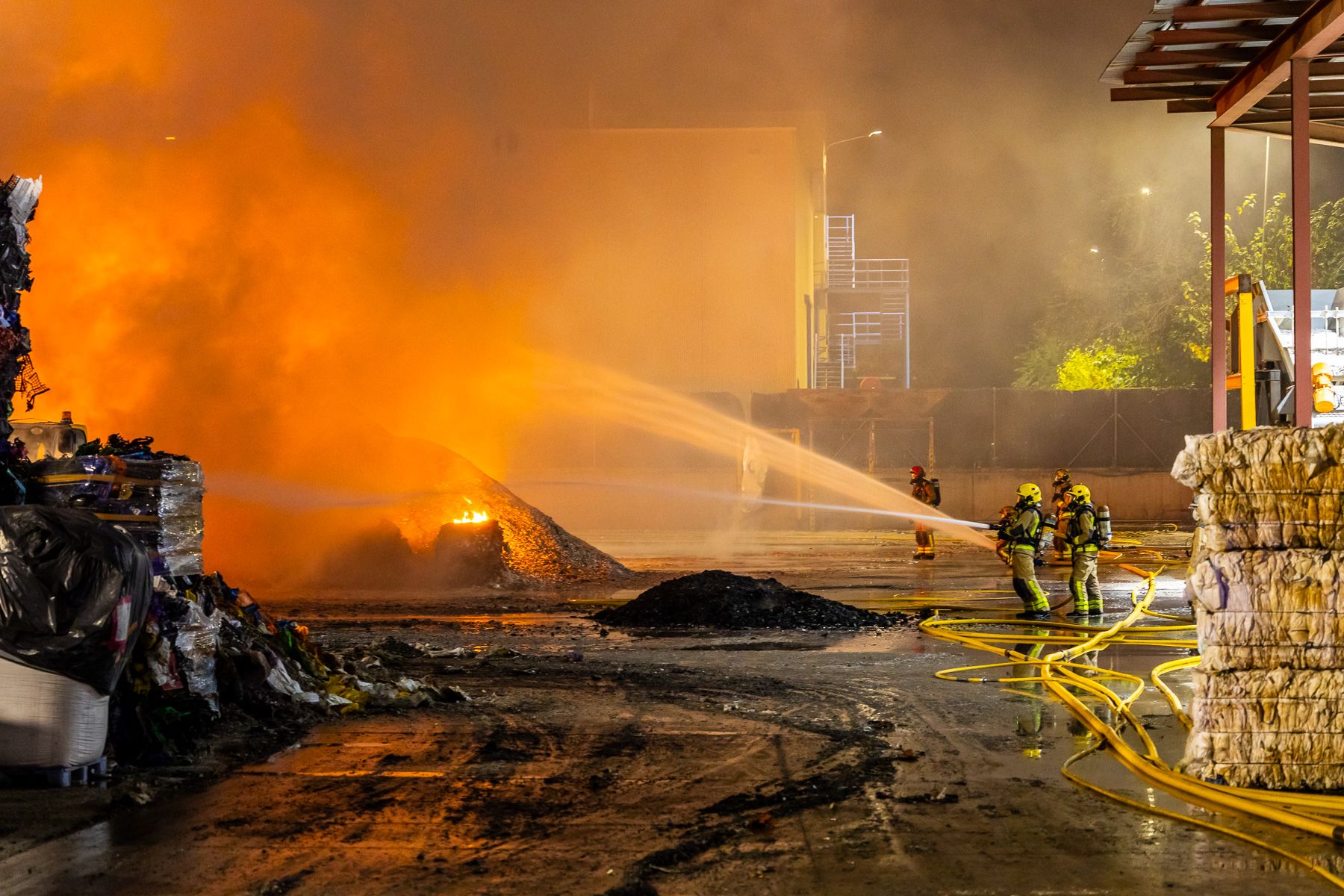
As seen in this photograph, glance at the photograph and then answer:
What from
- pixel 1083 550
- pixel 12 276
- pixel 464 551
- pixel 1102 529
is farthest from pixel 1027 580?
pixel 12 276

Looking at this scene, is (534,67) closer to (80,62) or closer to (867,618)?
(80,62)

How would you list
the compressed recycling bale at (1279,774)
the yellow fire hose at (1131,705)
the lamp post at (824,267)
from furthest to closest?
the lamp post at (824,267) < the compressed recycling bale at (1279,774) < the yellow fire hose at (1131,705)

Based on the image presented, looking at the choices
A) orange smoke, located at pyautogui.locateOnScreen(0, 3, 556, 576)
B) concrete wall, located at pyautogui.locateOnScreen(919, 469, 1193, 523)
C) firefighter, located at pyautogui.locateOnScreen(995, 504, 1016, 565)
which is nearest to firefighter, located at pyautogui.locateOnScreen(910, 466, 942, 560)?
firefighter, located at pyautogui.locateOnScreen(995, 504, 1016, 565)

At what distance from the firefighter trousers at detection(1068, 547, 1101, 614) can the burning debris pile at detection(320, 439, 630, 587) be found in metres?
6.56

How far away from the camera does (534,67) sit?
2238 cm

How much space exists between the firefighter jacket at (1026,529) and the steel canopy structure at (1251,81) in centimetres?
200

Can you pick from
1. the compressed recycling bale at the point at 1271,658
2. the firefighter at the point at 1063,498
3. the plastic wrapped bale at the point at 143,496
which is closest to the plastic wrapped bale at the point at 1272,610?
the compressed recycling bale at the point at 1271,658

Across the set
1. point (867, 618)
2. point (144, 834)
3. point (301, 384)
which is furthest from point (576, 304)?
point (144, 834)

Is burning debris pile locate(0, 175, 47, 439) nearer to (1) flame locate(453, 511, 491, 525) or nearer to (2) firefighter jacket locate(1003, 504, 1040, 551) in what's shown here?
(2) firefighter jacket locate(1003, 504, 1040, 551)

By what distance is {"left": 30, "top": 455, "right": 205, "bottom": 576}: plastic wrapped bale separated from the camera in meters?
5.98

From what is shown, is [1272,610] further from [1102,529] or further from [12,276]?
[1102,529]

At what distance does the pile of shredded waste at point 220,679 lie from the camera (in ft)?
18.6

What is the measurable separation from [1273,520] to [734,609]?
6907 millimetres

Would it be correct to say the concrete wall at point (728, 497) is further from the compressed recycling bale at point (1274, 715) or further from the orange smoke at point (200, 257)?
the compressed recycling bale at point (1274, 715)
